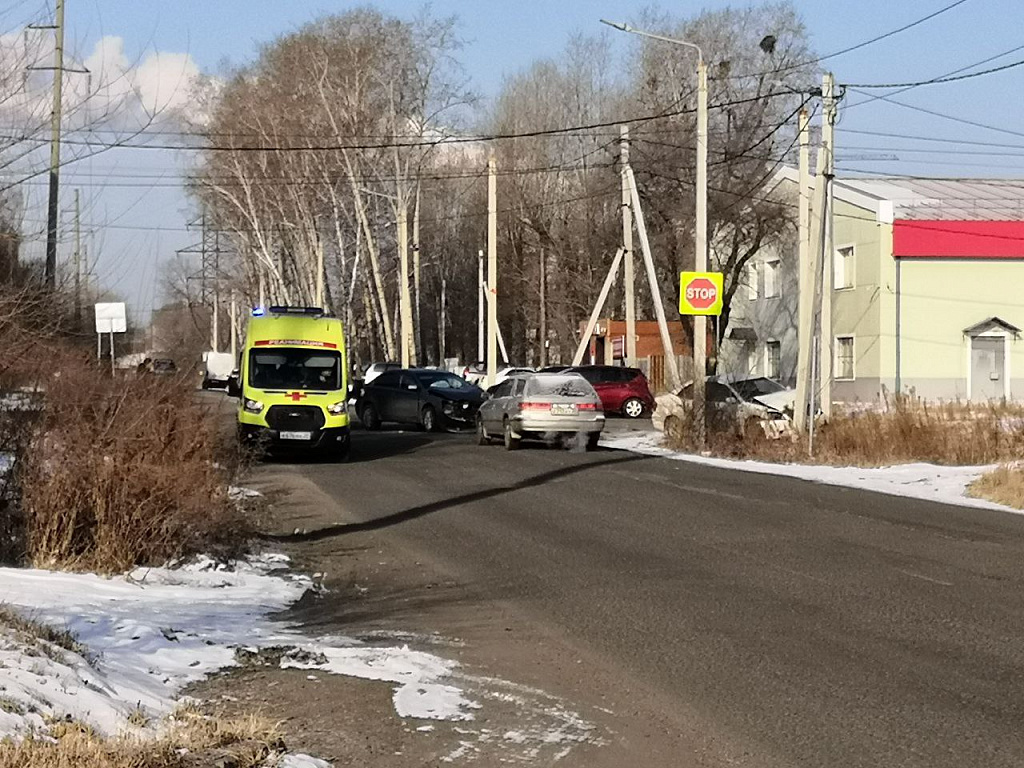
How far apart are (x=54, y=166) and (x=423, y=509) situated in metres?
6.11

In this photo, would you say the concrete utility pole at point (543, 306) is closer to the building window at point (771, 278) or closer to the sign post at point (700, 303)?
the building window at point (771, 278)

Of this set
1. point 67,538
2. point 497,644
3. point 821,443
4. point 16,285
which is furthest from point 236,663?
point 821,443

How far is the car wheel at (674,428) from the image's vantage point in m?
27.8

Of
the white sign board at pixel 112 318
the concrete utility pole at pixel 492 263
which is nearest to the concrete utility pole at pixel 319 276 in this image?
the concrete utility pole at pixel 492 263

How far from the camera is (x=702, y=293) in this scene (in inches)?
1080

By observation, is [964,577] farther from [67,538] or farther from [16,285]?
[16,285]

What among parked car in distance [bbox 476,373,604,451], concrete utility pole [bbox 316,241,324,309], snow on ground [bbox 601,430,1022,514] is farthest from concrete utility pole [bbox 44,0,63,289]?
concrete utility pole [bbox 316,241,324,309]

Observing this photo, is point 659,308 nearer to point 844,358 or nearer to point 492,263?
point 492,263

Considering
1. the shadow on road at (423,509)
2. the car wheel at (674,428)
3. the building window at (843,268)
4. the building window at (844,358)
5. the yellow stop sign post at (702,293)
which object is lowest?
the shadow on road at (423,509)

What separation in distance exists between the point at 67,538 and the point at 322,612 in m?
2.28

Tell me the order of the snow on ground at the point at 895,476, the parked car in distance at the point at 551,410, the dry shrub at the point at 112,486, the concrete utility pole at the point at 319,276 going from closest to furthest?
the dry shrub at the point at 112,486, the snow on ground at the point at 895,476, the parked car in distance at the point at 551,410, the concrete utility pole at the point at 319,276

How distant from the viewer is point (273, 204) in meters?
63.2

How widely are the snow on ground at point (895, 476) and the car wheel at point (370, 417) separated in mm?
12905

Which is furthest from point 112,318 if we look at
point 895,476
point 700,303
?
point 895,476
